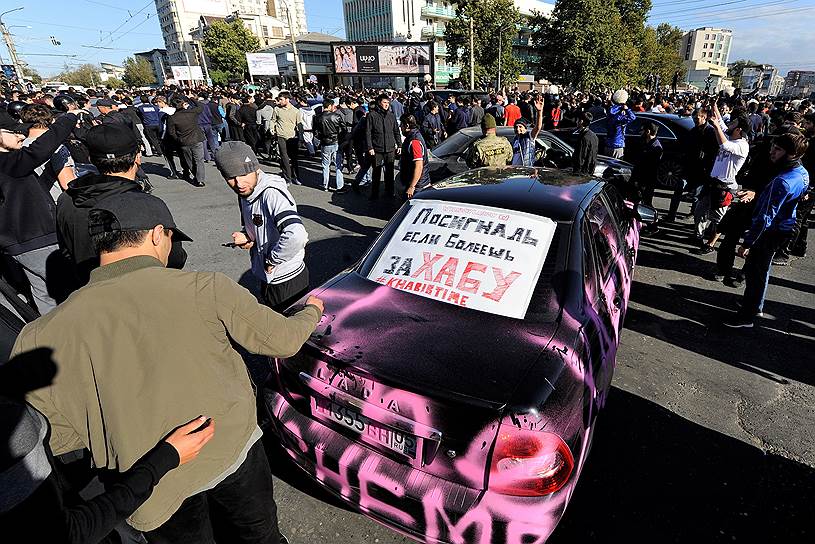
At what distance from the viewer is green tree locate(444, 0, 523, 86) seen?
129 ft

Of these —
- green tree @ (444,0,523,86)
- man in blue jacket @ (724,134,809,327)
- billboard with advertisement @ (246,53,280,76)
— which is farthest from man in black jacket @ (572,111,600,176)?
green tree @ (444,0,523,86)

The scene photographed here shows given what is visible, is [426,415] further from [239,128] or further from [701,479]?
[239,128]

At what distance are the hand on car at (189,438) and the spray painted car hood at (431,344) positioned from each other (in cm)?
68

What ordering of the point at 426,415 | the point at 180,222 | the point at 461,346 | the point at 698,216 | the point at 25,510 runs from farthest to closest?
1. the point at 180,222
2. the point at 698,216
3. the point at 461,346
4. the point at 426,415
5. the point at 25,510

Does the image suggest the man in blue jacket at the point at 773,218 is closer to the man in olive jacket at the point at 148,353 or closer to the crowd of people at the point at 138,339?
the crowd of people at the point at 138,339

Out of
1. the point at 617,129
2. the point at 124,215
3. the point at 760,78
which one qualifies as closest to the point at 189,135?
the point at 124,215

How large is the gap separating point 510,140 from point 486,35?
40323mm

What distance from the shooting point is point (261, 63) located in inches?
1332

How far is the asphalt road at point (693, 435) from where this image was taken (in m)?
2.21

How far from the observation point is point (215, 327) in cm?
136

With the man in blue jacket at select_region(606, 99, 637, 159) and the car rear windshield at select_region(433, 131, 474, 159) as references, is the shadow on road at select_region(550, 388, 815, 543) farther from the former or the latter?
the man in blue jacket at select_region(606, 99, 637, 159)

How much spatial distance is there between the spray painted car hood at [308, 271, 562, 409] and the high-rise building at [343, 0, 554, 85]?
2444 inches

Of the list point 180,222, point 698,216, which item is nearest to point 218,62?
point 180,222

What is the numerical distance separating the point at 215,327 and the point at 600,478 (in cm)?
232
